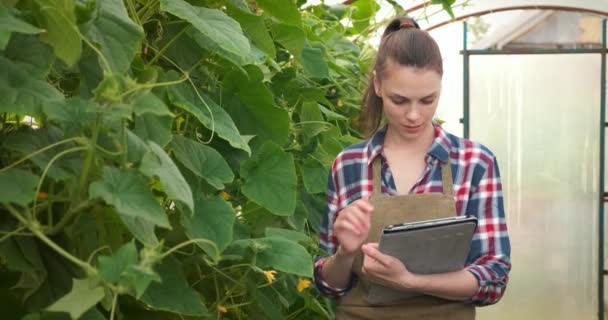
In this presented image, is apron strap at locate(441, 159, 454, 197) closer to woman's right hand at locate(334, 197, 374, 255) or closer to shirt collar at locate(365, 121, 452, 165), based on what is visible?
shirt collar at locate(365, 121, 452, 165)

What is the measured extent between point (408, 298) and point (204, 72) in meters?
0.41

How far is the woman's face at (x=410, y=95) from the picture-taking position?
1.52 metres

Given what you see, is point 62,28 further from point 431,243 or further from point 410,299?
point 410,299

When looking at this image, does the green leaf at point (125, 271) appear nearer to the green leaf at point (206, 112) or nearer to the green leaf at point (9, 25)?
the green leaf at point (9, 25)

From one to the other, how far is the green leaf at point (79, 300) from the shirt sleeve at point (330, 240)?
70 cm

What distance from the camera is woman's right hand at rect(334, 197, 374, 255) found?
1430 mm

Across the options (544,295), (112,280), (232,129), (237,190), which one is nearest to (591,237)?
(544,295)

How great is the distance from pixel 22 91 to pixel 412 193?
2.23ft

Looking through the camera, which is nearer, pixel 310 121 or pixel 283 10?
pixel 283 10

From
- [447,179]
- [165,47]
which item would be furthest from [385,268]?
[165,47]

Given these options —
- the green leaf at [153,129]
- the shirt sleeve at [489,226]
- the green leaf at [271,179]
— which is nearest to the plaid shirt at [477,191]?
the shirt sleeve at [489,226]

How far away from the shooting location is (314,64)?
199 centimetres

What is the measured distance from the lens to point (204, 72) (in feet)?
5.15

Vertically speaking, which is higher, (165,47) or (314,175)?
(165,47)
